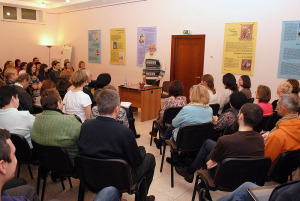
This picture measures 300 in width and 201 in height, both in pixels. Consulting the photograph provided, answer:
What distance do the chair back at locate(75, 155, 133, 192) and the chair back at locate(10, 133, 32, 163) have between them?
2.46ft

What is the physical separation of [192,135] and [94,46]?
7.90 metres

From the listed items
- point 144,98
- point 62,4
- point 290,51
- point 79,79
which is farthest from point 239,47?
point 62,4

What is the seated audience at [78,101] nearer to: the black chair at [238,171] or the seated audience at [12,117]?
the seated audience at [12,117]

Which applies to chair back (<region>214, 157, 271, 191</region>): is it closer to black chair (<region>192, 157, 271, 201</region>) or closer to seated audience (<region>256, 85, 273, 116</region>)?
black chair (<region>192, 157, 271, 201</region>)

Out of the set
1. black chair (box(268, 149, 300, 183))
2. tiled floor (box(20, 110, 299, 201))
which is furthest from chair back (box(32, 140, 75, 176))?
black chair (box(268, 149, 300, 183))

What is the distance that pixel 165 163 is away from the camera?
3.56m

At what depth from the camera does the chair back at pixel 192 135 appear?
2.73m

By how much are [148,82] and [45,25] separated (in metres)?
6.71

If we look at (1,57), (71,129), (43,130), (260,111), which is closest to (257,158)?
(260,111)

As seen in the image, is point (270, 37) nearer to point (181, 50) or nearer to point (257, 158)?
point (181, 50)

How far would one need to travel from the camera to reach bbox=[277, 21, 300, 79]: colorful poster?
5.02 meters

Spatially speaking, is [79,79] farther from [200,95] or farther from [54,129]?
[200,95]

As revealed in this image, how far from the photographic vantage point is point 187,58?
7004 millimetres

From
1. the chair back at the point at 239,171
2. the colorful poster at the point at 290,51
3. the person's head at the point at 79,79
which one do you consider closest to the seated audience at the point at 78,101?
the person's head at the point at 79,79
